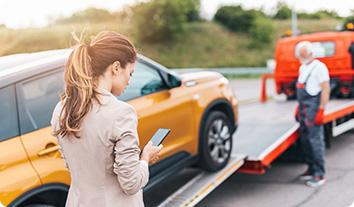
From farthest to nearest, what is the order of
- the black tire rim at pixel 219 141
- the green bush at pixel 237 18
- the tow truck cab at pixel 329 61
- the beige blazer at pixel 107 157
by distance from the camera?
the green bush at pixel 237 18, the tow truck cab at pixel 329 61, the black tire rim at pixel 219 141, the beige blazer at pixel 107 157

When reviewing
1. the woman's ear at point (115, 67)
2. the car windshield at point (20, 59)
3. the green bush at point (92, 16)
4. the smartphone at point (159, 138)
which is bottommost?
the smartphone at point (159, 138)

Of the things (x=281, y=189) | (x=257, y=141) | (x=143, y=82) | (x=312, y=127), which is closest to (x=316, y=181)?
(x=281, y=189)

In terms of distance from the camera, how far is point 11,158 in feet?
9.95

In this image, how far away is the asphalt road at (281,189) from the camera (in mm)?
4988

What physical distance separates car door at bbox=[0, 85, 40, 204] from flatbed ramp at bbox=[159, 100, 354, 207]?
1.60 metres

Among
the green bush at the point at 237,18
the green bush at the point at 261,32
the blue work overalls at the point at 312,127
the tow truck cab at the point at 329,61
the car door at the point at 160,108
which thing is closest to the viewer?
the car door at the point at 160,108

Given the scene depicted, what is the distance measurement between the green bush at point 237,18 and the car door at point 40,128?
3393 centimetres

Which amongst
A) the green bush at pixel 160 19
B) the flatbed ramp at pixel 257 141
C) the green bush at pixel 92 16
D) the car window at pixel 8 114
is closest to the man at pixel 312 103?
the flatbed ramp at pixel 257 141

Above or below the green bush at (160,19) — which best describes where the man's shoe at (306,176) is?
below

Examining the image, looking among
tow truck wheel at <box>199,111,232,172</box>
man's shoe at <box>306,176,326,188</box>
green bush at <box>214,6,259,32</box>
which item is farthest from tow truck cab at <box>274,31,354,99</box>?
green bush at <box>214,6,259,32</box>

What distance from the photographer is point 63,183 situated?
3.35 metres

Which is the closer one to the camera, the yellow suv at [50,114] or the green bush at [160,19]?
the yellow suv at [50,114]

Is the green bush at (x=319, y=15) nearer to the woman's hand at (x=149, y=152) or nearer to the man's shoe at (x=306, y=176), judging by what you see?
the man's shoe at (x=306, y=176)

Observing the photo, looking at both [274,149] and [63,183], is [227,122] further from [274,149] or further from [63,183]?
[63,183]
